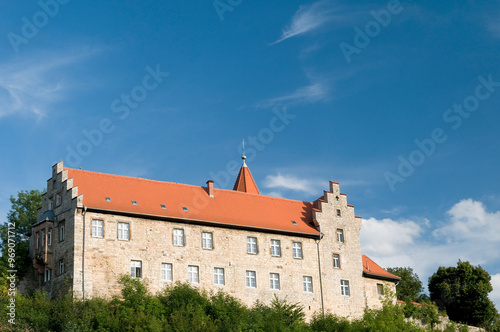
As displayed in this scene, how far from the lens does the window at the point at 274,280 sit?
5691cm

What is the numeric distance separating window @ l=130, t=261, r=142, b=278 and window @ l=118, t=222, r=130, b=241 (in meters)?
1.72

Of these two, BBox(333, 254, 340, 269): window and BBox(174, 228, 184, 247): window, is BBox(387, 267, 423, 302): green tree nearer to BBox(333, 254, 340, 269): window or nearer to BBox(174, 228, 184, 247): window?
BBox(333, 254, 340, 269): window

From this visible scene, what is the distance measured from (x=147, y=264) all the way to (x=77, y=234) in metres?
5.11

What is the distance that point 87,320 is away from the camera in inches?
1854

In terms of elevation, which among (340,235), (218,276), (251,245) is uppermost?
(340,235)

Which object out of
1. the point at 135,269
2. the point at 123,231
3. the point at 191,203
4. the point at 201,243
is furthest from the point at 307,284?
the point at 123,231

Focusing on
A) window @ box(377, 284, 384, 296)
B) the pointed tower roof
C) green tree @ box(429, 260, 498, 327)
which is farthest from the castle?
green tree @ box(429, 260, 498, 327)

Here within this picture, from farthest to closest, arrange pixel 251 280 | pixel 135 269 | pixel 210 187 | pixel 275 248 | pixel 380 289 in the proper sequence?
1. pixel 380 289
2. pixel 210 187
3. pixel 275 248
4. pixel 251 280
5. pixel 135 269

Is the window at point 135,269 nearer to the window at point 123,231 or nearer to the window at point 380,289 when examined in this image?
the window at point 123,231

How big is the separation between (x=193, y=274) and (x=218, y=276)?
1.93 metres

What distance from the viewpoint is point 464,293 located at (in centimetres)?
7906

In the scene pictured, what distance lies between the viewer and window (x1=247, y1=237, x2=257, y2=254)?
187 ft

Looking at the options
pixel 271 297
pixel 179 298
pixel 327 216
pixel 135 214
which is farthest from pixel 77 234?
pixel 327 216

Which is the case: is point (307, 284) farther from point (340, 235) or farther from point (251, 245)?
point (340, 235)
